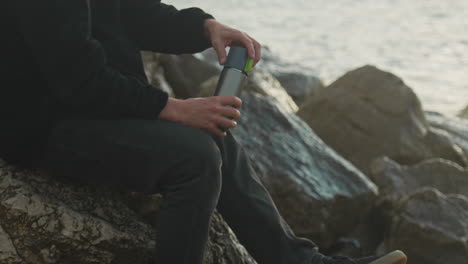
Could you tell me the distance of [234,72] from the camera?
2633 millimetres

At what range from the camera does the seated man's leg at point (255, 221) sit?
2629 mm

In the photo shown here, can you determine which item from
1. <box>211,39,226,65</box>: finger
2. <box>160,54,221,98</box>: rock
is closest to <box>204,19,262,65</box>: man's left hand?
<box>211,39,226,65</box>: finger

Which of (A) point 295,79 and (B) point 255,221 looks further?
(A) point 295,79

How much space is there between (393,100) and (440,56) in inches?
867

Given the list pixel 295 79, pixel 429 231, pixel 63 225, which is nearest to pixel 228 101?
pixel 63 225

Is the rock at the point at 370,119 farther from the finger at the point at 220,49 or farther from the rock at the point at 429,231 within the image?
the finger at the point at 220,49

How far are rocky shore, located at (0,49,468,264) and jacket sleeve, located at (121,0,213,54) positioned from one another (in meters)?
0.75

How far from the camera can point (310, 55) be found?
1032 inches

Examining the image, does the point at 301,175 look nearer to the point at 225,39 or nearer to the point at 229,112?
the point at 225,39

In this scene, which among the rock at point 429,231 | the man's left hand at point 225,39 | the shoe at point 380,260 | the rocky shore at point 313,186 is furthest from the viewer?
the rock at point 429,231

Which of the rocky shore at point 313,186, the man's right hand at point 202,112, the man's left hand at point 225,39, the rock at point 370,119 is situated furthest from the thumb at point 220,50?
the rock at point 370,119

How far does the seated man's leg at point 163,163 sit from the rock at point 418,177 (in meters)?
3.96

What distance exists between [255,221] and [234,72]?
0.64 m

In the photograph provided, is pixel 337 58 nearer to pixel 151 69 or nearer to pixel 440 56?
pixel 440 56
